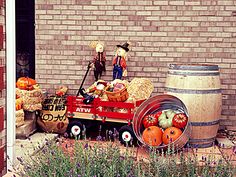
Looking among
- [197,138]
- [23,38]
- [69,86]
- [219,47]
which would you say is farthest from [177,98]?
[23,38]

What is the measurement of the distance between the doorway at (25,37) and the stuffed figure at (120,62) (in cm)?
151

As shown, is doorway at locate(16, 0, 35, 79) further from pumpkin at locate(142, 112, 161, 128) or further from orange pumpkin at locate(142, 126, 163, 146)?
orange pumpkin at locate(142, 126, 163, 146)

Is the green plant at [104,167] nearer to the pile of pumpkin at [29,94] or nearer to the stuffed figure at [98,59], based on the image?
the pile of pumpkin at [29,94]

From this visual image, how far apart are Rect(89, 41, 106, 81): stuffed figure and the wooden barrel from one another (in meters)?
1.32

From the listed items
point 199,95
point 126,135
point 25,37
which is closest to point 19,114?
point 126,135

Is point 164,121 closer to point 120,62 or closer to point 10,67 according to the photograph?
point 120,62

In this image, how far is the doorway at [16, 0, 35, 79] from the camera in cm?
714

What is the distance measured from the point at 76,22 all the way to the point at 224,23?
2034 mm

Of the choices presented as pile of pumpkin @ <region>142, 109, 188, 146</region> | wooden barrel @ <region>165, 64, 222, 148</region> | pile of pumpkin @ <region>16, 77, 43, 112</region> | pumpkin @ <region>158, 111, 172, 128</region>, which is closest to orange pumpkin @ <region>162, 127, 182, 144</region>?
pile of pumpkin @ <region>142, 109, 188, 146</region>

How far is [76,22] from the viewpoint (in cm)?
661

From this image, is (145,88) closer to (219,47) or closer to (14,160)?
(219,47)

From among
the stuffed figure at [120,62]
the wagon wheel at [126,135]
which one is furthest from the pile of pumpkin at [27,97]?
the wagon wheel at [126,135]

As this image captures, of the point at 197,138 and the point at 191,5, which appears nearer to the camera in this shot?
the point at 197,138

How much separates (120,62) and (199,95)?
1377 millimetres
